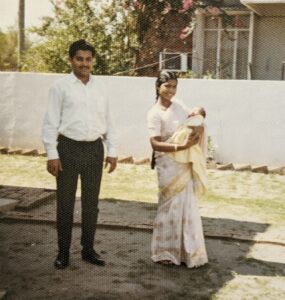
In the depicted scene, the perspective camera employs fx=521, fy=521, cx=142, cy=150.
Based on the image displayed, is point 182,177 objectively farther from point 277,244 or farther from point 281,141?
point 281,141

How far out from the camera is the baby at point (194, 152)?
4.84 meters

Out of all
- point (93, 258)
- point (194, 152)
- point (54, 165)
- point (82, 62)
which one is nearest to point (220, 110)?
point (194, 152)

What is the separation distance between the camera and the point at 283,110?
34.6 ft

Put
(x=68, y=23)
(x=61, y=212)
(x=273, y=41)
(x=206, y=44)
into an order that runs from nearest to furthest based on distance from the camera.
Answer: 1. (x=61, y=212)
2. (x=68, y=23)
3. (x=273, y=41)
4. (x=206, y=44)

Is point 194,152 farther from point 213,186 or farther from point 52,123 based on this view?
point 213,186

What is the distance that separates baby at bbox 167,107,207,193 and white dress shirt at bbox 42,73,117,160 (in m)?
0.75

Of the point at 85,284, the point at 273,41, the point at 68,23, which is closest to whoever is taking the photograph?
the point at 85,284

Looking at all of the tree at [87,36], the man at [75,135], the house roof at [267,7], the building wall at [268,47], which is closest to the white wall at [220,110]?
the tree at [87,36]

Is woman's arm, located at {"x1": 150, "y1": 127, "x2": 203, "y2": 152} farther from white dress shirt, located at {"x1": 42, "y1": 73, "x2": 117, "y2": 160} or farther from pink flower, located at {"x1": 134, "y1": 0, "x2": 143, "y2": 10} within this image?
pink flower, located at {"x1": 134, "y1": 0, "x2": 143, "y2": 10}

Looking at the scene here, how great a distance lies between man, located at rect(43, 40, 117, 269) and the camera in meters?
4.67

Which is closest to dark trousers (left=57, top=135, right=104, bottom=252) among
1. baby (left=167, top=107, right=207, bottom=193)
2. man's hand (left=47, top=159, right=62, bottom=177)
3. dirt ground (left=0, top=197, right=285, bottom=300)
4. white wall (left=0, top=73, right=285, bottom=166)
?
man's hand (left=47, top=159, right=62, bottom=177)

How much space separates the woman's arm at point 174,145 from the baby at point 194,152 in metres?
0.04

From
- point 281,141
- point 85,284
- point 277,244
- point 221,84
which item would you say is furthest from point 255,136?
point 85,284

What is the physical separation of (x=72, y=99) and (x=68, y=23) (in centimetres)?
1180
